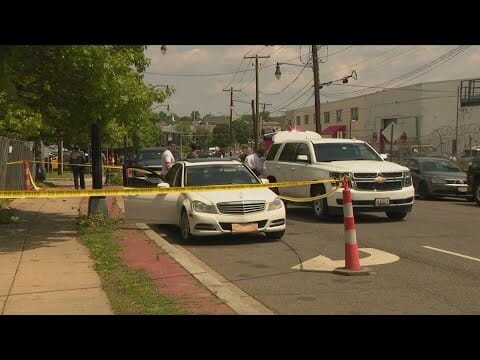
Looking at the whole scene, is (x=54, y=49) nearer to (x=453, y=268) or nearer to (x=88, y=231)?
(x=88, y=231)

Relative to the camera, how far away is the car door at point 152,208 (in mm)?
12008

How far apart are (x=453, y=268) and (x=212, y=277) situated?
3.22 metres

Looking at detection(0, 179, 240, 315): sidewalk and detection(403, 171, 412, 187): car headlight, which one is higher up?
detection(403, 171, 412, 187): car headlight

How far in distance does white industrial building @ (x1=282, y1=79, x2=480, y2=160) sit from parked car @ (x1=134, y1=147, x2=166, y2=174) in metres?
20.1

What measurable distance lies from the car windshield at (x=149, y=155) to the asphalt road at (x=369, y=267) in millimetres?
12857

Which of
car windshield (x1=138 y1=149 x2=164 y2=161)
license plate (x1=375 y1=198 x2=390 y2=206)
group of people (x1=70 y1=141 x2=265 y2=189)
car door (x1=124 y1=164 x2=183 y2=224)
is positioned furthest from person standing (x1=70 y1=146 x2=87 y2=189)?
license plate (x1=375 y1=198 x2=390 y2=206)

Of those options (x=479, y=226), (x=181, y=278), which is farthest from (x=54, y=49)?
(x=479, y=226)

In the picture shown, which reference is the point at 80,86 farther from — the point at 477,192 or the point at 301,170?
the point at 477,192

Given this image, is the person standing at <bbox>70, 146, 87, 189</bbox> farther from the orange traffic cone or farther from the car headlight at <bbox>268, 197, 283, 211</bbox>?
the orange traffic cone

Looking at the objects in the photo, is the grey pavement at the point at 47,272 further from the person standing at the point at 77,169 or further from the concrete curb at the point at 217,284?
the person standing at the point at 77,169

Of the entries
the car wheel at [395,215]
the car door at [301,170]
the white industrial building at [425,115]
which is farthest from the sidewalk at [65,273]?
the white industrial building at [425,115]

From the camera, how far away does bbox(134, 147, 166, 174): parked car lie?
25344 mm

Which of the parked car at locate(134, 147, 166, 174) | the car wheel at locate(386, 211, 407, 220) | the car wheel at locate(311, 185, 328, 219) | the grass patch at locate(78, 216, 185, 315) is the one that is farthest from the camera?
the parked car at locate(134, 147, 166, 174)
